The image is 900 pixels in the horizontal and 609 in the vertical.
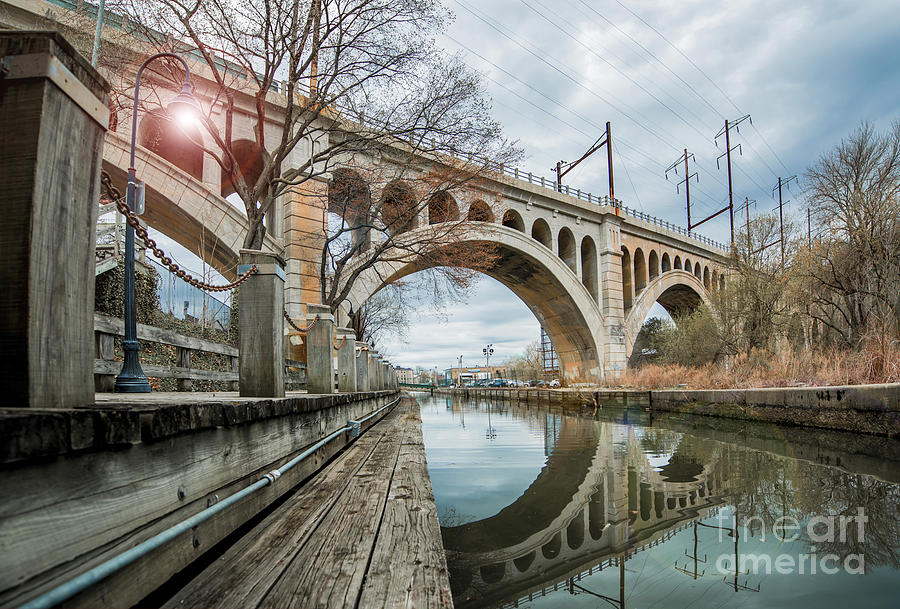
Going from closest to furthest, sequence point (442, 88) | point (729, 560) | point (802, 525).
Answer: point (729, 560) → point (802, 525) → point (442, 88)

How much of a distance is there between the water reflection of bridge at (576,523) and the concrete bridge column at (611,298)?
21900 mm

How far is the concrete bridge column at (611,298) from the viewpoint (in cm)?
2761

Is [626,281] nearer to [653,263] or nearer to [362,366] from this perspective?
[653,263]

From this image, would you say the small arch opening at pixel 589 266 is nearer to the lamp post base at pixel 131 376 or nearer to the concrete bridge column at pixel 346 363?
the concrete bridge column at pixel 346 363

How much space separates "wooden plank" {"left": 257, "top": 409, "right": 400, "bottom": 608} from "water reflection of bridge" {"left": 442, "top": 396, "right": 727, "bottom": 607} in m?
0.66

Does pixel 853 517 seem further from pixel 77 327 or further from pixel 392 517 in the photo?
pixel 77 327

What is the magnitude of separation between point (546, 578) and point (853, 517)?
244cm

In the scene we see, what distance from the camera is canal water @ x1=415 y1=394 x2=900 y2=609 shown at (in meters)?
2.57

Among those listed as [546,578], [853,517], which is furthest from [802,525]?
[546,578]

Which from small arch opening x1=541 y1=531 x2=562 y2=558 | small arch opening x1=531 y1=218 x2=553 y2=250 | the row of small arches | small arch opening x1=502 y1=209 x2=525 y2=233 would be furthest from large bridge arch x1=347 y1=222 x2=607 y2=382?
small arch opening x1=541 y1=531 x2=562 y2=558

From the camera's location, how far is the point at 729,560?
9.43 feet

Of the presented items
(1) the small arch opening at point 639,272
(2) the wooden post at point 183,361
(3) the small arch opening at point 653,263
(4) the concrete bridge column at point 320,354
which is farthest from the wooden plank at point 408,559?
(3) the small arch opening at point 653,263

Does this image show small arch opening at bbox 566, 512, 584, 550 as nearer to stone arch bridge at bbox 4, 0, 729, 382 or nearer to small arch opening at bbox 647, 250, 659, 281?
stone arch bridge at bbox 4, 0, 729, 382

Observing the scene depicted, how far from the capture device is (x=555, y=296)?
27.7m
